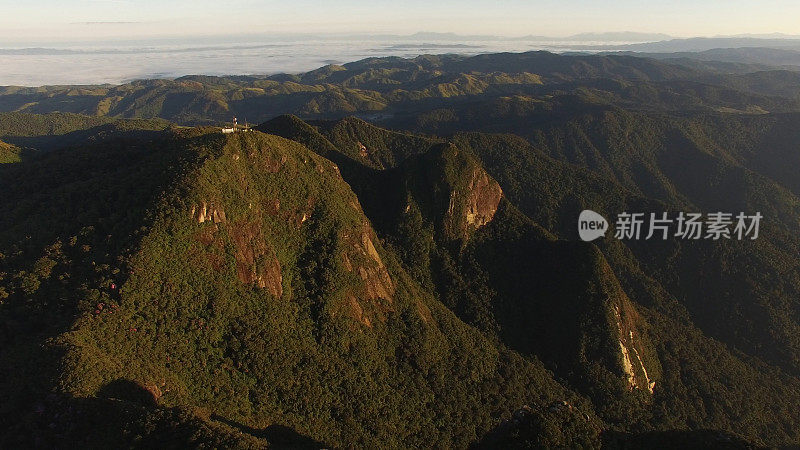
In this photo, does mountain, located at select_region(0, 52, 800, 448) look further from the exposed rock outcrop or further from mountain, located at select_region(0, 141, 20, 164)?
mountain, located at select_region(0, 141, 20, 164)

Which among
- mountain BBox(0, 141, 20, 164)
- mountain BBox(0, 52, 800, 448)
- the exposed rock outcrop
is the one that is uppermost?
mountain BBox(0, 141, 20, 164)

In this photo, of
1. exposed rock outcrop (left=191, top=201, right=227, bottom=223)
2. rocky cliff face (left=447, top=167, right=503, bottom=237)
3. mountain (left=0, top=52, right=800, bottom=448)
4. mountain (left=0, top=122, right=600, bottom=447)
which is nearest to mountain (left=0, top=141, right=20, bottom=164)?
mountain (left=0, top=52, right=800, bottom=448)

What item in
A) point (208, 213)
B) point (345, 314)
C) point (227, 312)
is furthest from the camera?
point (345, 314)

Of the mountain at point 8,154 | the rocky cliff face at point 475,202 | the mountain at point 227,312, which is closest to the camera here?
the mountain at point 227,312

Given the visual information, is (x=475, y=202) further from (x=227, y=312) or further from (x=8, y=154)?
(x=8, y=154)

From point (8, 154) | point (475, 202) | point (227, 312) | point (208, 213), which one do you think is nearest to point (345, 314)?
point (227, 312)

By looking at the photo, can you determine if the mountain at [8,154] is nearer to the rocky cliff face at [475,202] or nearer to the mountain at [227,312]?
the mountain at [227,312]

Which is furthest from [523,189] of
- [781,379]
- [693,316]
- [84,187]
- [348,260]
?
[84,187]

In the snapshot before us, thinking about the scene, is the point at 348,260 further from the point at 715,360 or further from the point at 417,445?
the point at 715,360

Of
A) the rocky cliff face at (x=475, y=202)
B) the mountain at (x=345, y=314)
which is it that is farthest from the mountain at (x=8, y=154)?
the rocky cliff face at (x=475, y=202)

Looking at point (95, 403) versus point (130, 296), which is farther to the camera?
point (130, 296)

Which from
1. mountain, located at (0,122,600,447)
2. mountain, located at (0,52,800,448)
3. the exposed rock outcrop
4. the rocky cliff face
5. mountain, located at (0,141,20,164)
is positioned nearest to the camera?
mountain, located at (0,122,600,447)
